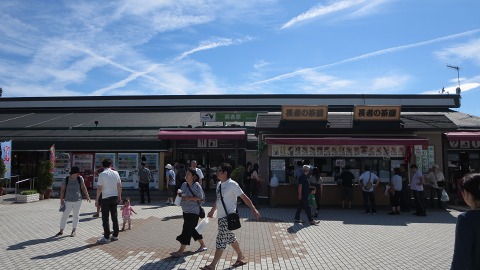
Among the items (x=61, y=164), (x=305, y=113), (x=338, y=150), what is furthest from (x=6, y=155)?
(x=338, y=150)

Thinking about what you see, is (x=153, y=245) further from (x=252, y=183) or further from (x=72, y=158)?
(x=72, y=158)

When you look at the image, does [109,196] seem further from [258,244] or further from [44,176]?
[44,176]

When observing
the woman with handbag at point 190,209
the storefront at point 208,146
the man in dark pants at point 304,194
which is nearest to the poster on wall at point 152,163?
the storefront at point 208,146

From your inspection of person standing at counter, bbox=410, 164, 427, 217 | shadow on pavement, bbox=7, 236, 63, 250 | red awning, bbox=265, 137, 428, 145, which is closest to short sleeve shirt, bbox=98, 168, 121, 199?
shadow on pavement, bbox=7, 236, 63, 250

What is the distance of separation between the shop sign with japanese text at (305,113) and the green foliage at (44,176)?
32.0 ft

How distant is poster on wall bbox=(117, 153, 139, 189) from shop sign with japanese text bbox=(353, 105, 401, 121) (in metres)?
10.7

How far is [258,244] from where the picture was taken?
8.06 metres

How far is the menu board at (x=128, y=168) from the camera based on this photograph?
19188 millimetres

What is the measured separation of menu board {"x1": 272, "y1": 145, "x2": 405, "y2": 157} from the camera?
1498 cm

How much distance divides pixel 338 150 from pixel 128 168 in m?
10.3

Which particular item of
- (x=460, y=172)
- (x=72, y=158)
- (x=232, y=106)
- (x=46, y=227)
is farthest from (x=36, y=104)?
(x=460, y=172)

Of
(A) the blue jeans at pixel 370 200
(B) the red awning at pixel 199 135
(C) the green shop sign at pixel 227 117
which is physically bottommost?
(A) the blue jeans at pixel 370 200

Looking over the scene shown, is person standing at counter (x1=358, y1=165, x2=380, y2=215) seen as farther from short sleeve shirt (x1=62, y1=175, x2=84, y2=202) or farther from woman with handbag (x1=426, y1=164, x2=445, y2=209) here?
short sleeve shirt (x1=62, y1=175, x2=84, y2=202)

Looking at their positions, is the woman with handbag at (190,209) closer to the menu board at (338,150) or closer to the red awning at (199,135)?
the menu board at (338,150)
